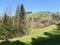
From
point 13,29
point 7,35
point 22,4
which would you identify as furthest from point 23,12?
point 7,35

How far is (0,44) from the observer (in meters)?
27.8

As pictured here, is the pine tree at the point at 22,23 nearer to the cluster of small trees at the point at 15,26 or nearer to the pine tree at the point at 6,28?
the cluster of small trees at the point at 15,26

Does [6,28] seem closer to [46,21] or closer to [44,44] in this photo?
[44,44]

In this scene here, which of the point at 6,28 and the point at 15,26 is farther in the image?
the point at 15,26

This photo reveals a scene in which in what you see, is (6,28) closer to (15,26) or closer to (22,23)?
(15,26)

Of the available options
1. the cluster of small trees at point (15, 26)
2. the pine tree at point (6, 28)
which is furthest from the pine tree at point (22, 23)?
the pine tree at point (6, 28)

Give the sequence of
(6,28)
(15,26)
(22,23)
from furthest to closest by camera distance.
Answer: (22,23), (15,26), (6,28)

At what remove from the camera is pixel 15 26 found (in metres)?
62.7

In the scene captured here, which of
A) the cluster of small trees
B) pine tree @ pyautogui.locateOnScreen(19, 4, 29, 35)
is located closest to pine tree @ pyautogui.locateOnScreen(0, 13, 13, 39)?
the cluster of small trees

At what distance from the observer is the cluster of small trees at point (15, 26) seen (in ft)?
177

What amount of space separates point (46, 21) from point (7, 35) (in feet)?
143

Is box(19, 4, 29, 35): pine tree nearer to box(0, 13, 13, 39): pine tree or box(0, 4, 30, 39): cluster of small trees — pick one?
box(0, 4, 30, 39): cluster of small trees

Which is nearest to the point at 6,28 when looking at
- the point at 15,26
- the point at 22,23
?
the point at 15,26

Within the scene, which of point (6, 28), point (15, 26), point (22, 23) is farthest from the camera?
point (22, 23)
